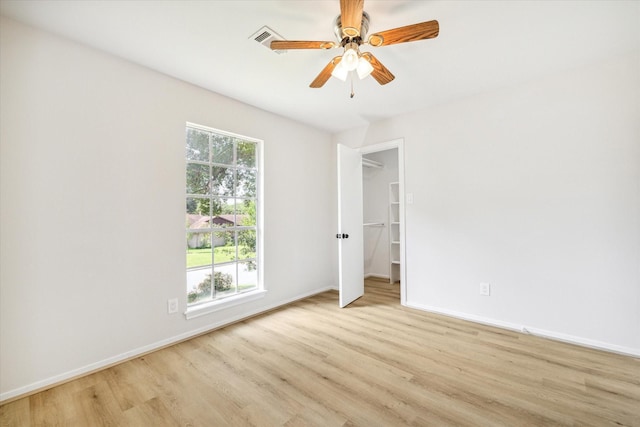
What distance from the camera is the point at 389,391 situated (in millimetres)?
1814

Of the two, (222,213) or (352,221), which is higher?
(222,213)

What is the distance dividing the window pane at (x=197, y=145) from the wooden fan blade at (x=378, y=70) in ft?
6.08

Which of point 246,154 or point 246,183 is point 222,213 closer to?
point 246,183

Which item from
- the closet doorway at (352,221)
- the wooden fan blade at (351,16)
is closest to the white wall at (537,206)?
the closet doorway at (352,221)

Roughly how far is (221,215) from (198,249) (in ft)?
1.42

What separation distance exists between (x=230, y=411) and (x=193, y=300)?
1.37 metres

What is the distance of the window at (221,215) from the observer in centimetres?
276

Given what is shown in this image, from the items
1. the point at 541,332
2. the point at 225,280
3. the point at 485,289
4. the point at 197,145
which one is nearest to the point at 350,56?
the point at 197,145

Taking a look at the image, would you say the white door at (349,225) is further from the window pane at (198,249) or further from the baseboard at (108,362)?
the window pane at (198,249)

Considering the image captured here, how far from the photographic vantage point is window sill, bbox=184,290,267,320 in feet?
8.73

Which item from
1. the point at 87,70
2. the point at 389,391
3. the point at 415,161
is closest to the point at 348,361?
the point at 389,391

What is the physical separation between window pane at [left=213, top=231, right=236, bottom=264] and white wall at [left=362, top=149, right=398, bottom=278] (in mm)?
2999

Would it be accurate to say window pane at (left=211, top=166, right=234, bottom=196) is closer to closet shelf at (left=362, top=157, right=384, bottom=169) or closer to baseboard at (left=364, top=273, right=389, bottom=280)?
closet shelf at (left=362, top=157, right=384, bottom=169)

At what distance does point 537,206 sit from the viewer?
2633 millimetres
